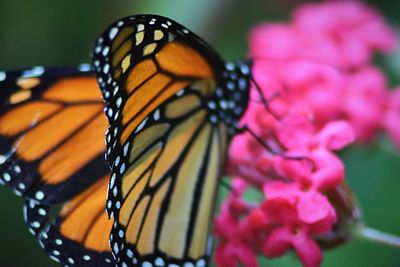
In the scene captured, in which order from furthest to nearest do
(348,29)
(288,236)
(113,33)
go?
(348,29), (288,236), (113,33)

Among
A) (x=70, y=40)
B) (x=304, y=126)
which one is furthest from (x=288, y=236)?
(x=70, y=40)

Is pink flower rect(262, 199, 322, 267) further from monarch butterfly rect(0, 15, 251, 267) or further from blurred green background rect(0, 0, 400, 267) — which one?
blurred green background rect(0, 0, 400, 267)

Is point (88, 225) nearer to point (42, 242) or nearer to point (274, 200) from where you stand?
point (42, 242)

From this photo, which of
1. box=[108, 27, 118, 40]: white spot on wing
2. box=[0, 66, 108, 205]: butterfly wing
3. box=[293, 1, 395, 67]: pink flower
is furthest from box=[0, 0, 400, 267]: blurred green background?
box=[108, 27, 118, 40]: white spot on wing

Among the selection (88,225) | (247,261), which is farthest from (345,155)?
(88,225)

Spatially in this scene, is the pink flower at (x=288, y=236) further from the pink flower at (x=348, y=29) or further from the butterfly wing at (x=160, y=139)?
the pink flower at (x=348, y=29)

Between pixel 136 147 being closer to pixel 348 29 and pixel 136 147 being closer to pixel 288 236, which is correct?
pixel 288 236

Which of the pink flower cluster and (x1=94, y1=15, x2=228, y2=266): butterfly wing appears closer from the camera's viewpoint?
(x1=94, y1=15, x2=228, y2=266): butterfly wing
